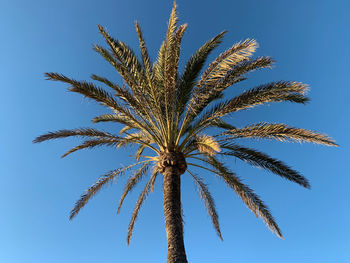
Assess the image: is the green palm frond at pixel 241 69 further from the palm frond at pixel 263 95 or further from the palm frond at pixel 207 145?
the palm frond at pixel 207 145

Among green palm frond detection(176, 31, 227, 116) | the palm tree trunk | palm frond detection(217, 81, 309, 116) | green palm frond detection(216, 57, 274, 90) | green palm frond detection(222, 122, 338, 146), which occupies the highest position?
green palm frond detection(176, 31, 227, 116)

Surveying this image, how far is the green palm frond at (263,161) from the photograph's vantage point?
8.15m

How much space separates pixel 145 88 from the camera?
805cm

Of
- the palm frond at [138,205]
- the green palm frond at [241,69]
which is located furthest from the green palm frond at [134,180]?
the green palm frond at [241,69]

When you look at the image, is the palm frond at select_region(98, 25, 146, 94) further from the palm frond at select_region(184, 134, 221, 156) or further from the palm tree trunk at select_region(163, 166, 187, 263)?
the palm tree trunk at select_region(163, 166, 187, 263)

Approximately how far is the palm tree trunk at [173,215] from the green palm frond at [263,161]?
6.24ft

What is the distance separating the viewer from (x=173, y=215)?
281 inches

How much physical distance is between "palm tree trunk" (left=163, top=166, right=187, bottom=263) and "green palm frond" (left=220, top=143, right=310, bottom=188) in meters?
1.90

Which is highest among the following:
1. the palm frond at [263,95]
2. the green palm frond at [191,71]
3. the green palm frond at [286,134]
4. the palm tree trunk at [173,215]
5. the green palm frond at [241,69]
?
the green palm frond at [191,71]

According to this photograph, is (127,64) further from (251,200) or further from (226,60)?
(251,200)

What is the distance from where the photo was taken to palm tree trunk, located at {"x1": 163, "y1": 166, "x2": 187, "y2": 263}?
6.51m

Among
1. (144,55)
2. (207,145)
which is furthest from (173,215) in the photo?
(144,55)

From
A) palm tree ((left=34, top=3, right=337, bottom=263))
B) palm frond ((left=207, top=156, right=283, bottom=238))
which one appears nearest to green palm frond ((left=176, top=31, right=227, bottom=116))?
palm tree ((left=34, top=3, right=337, bottom=263))

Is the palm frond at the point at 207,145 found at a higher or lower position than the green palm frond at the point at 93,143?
lower
